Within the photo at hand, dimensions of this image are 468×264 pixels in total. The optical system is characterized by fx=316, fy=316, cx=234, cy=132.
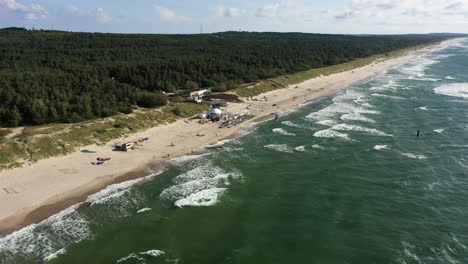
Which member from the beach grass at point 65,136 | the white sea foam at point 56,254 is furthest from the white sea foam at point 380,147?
the white sea foam at point 56,254

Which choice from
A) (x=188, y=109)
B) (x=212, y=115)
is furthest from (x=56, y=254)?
(x=188, y=109)

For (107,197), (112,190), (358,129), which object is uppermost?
(358,129)

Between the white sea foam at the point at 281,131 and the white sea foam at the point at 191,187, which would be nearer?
the white sea foam at the point at 191,187

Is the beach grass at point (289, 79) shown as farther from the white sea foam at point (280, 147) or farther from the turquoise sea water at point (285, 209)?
the white sea foam at point (280, 147)

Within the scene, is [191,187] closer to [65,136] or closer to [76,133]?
[65,136]

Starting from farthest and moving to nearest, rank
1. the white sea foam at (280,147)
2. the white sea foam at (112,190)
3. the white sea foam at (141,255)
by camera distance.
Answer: the white sea foam at (280,147) < the white sea foam at (112,190) < the white sea foam at (141,255)

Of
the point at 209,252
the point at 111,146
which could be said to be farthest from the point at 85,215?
the point at 111,146
